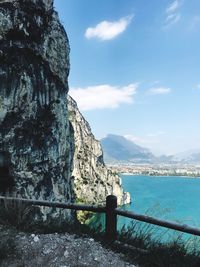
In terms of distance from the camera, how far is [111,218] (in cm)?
754

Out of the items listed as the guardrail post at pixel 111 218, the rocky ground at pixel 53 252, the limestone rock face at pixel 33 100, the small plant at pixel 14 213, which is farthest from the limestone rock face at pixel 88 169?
the guardrail post at pixel 111 218

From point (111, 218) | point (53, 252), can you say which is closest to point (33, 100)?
point (111, 218)

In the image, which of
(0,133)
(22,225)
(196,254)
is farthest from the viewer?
(0,133)

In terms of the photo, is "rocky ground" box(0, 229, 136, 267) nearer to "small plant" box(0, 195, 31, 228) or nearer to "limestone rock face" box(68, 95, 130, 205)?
"small plant" box(0, 195, 31, 228)

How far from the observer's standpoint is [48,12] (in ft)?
92.5

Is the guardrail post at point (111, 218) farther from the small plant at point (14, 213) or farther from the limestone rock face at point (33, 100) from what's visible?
the limestone rock face at point (33, 100)

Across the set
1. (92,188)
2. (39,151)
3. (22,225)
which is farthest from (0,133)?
(92,188)

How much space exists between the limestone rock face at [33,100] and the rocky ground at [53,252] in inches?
553

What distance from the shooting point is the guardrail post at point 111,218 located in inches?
295

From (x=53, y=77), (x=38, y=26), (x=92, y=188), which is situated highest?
(x=38, y=26)

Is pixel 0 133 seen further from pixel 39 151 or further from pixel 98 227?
pixel 98 227

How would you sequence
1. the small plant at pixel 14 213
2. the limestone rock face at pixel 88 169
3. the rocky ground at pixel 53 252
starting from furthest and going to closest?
the limestone rock face at pixel 88 169 < the small plant at pixel 14 213 < the rocky ground at pixel 53 252

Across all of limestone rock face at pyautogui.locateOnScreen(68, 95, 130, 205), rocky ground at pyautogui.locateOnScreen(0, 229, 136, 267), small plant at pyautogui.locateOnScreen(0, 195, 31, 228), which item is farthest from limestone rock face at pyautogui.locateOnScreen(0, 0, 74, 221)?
limestone rock face at pyautogui.locateOnScreen(68, 95, 130, 205)

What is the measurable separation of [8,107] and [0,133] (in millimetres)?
1683
